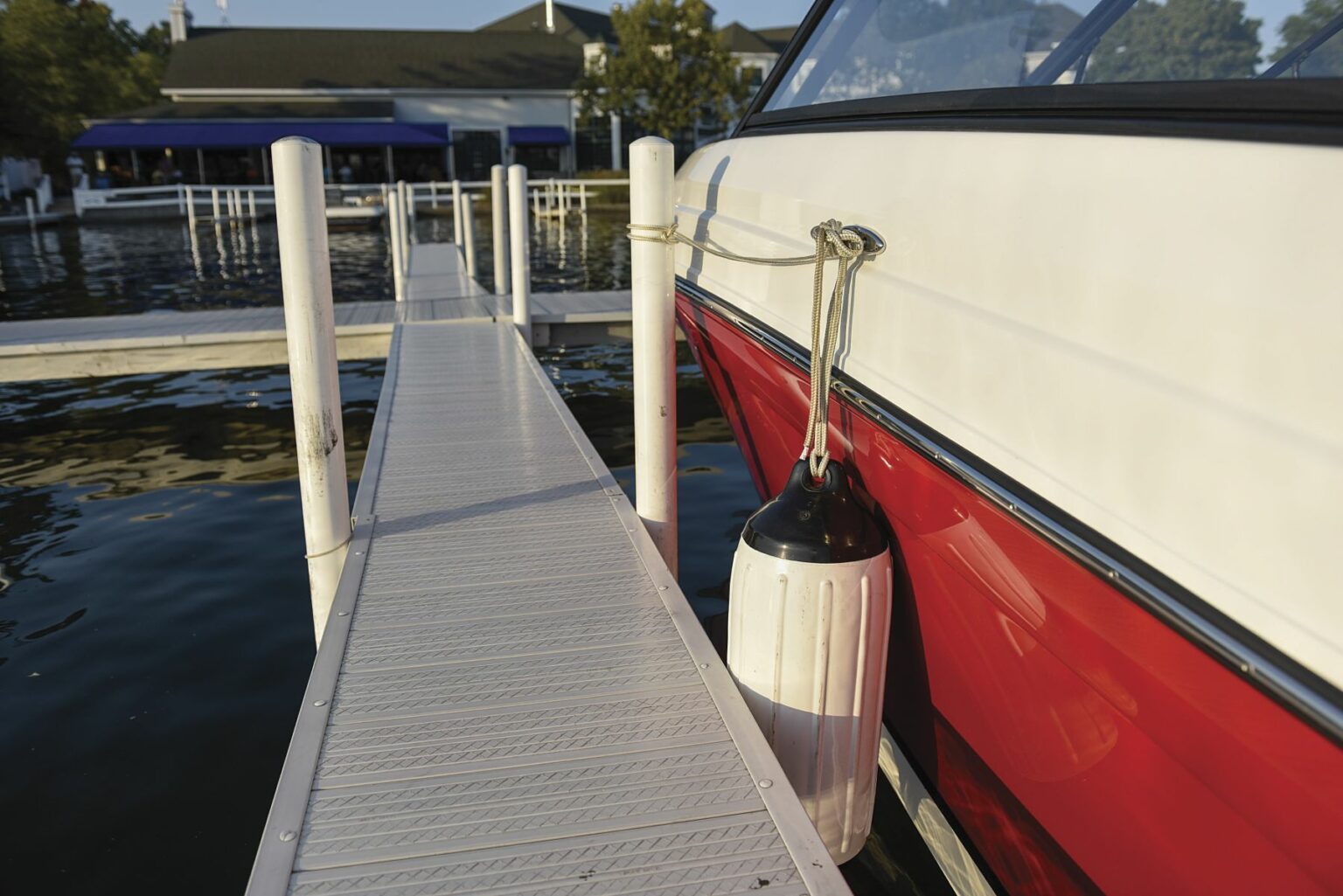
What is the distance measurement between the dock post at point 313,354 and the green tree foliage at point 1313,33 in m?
2.20

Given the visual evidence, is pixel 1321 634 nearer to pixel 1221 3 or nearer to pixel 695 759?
pixel 695 759

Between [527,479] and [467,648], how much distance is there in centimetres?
143

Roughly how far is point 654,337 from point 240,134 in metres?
36.4

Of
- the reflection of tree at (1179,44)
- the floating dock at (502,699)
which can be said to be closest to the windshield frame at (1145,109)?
the reflection of tree at (1179,44)

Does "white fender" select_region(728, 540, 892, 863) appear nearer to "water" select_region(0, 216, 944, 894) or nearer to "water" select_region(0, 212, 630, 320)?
"water" select_region(0, 216, 944, 894)

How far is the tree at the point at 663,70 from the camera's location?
38094 millimetres

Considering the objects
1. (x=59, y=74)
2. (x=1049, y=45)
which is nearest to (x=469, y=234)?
(x=1049, y=45)

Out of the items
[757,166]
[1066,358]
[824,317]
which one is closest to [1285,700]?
[1066,358]

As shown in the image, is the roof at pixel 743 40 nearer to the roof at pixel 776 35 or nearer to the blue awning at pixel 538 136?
the roof at pixel 776 35

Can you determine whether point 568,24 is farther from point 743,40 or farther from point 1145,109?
point 1145,109

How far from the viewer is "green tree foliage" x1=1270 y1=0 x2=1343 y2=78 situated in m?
1.72

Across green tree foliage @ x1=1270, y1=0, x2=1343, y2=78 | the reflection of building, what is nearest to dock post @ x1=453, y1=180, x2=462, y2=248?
green tree foliage @ x1=1270, y1=0, x2=1343, y2=78

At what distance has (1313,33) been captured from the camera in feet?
5.89

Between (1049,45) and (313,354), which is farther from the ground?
(1049,45)
